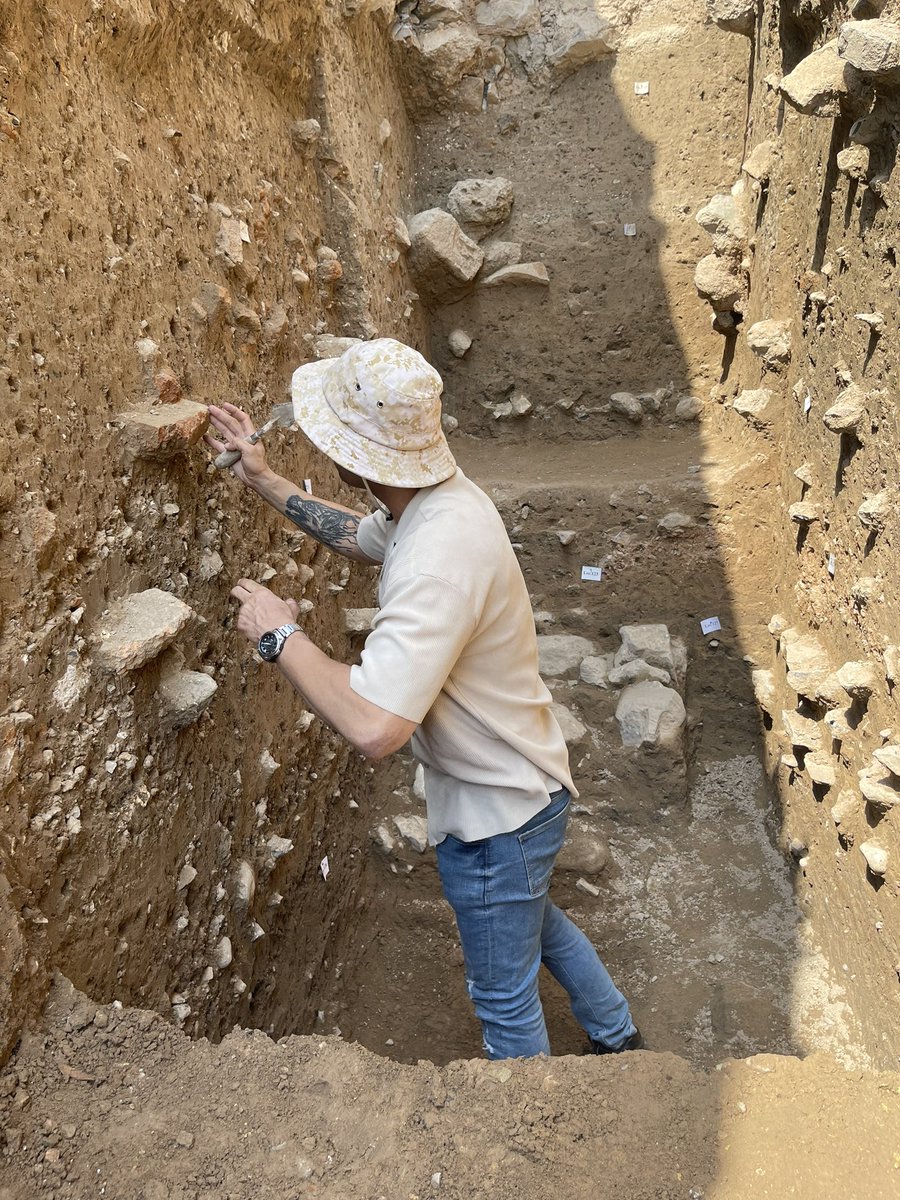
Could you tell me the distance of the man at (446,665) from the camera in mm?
1516

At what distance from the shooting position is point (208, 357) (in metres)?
2.37

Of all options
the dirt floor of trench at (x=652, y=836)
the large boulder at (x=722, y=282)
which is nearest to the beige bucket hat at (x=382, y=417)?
the dirt floor of trench at (x=652, y=836)

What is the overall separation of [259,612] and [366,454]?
1.34ft

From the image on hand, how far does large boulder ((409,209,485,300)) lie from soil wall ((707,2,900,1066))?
1.49 m

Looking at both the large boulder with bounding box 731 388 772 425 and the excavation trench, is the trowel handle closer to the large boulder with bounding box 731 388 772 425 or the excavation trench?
the excavation trench

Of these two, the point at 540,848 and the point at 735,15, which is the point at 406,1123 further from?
the point at 735,15

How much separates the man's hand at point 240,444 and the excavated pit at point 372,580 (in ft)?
0.26

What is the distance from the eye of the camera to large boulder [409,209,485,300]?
454 cm

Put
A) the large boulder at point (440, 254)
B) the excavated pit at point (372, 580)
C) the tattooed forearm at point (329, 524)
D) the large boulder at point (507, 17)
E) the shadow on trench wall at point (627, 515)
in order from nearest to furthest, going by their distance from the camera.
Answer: the excavated pit at point (372, 580) < the tattooed forearm at point (329, 524) < the shadow on trench wall at point (627, 515) < the large boulder at point (440, 254) < the large boulder at point (507, 17)

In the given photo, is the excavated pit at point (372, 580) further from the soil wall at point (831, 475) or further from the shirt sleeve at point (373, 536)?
the shirt sleeve at point (373, 536)

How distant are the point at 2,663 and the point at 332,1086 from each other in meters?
0.97

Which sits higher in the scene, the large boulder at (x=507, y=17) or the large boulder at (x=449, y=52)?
the large boulder at (x=507, y=17)

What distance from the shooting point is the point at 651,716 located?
11.5 feet

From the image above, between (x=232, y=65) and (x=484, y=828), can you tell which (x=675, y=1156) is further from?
(x=232, y=65)
